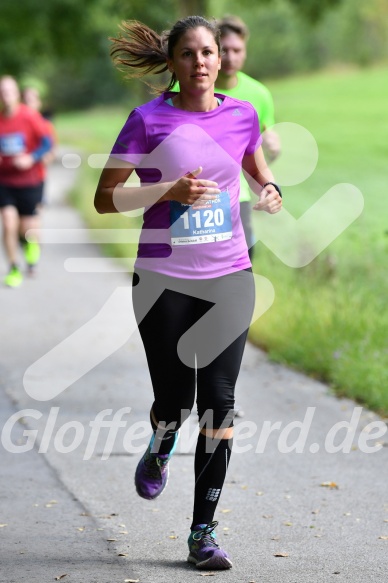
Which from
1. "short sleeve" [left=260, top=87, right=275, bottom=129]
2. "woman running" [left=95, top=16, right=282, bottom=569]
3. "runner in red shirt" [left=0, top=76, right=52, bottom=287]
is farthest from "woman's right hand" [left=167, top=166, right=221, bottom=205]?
"runner in red shirt" [left=0, top=76, right=52, bottom=287]

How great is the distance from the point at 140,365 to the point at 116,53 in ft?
13.0

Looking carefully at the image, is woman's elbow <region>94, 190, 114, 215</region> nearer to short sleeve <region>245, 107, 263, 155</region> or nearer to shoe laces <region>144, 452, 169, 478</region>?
short sleeve <region>245, 107, 263, 155</region>

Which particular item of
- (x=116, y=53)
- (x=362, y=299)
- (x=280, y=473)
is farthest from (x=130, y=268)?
(x=116, y=53)

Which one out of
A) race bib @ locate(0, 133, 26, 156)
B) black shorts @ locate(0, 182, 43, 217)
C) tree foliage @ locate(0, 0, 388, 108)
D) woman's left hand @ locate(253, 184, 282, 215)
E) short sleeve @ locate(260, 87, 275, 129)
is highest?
woman's left hand @ locate(253, 184, 282, 215)

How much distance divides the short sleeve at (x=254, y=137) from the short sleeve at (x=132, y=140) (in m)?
0.46

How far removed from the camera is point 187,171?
4.38m

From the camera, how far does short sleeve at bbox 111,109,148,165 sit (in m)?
4.34

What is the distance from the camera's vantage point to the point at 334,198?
56.3ft

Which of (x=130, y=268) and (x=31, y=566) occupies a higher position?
(x=31, y=566)

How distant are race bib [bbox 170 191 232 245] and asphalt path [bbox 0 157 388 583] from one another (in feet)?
3.99

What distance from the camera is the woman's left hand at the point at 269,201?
178 inches

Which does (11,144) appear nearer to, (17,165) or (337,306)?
(17,165)

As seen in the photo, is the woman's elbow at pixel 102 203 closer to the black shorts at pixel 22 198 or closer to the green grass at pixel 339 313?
the green grass at pixel 339 313

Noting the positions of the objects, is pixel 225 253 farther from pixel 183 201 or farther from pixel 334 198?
pixel 334 198
